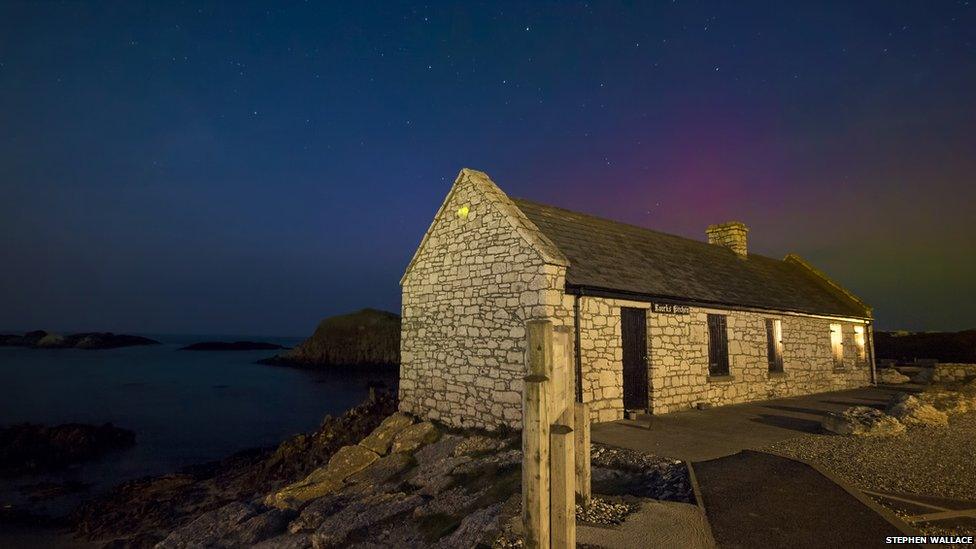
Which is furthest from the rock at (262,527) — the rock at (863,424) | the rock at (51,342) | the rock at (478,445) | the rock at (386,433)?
the rock at (51,342)

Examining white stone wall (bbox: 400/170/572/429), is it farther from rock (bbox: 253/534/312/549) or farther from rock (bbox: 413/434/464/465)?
rock (bbox: 253/534/312/549)

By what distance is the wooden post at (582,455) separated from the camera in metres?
5.50

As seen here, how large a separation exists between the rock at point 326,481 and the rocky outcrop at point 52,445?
43.5 ft

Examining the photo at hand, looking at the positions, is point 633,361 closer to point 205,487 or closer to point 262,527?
point 262,527

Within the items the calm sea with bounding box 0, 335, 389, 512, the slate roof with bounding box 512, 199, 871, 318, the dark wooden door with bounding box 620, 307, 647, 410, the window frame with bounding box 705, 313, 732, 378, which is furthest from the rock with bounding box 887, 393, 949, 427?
the calm sea with bounding box 0, 335, 389, 512

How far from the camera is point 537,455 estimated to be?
152 inches

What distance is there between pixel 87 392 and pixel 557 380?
4893cm

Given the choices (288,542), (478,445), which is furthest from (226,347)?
(478,445)

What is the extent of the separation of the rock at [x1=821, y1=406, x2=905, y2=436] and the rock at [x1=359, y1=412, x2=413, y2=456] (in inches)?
396

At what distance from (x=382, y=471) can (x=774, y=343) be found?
14663 mm

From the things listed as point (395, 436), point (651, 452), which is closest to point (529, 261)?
point (651, 452)

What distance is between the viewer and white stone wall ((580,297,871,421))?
11.1 meters

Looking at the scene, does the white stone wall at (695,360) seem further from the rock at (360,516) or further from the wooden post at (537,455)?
the wooden post at (537,455)

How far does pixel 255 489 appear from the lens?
1260cm
